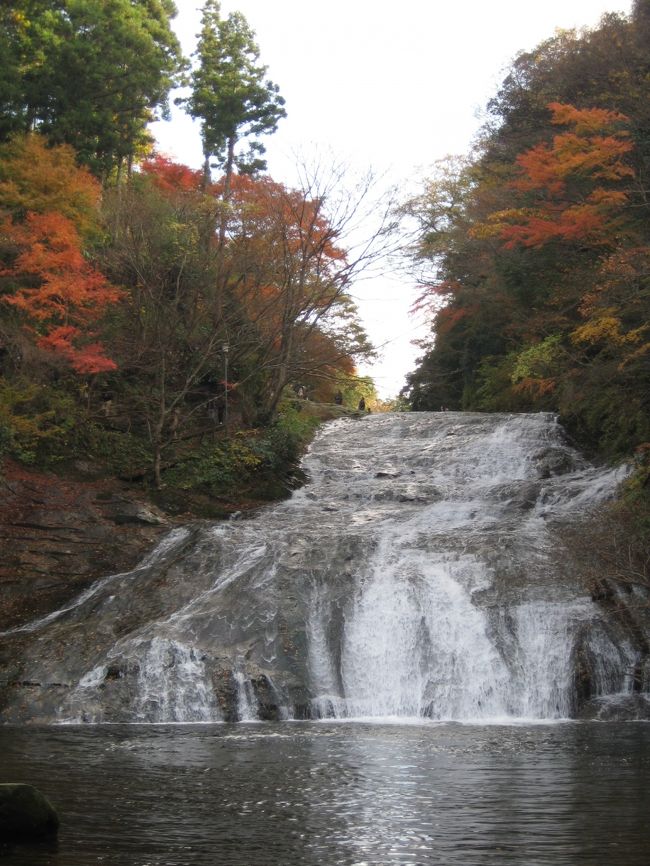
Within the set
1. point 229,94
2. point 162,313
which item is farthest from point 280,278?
point 229,94

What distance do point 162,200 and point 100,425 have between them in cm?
765

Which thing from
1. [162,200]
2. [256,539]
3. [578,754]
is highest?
[162,200]

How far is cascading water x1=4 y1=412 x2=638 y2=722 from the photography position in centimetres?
1430

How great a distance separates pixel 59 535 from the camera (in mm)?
19688

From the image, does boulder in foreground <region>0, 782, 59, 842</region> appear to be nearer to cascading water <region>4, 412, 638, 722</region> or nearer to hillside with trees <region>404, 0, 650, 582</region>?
cascading water <region>4, 412, 638, 722</region>

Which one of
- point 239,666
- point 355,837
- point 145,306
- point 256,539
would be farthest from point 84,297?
point 355,837

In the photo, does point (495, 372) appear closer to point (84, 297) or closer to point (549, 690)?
point (84, 297)

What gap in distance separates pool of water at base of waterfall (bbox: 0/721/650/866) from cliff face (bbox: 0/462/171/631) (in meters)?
5.91

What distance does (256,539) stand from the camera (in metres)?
19.0

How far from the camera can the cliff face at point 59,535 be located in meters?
18.3

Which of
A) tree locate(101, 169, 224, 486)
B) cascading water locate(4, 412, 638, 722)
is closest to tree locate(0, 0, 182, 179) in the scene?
tree locate(101, 169, 224, 486)

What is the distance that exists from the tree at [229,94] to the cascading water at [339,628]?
23626 mm

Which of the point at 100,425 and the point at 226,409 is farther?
the point at 226,409

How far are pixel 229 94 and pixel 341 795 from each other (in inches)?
1391
